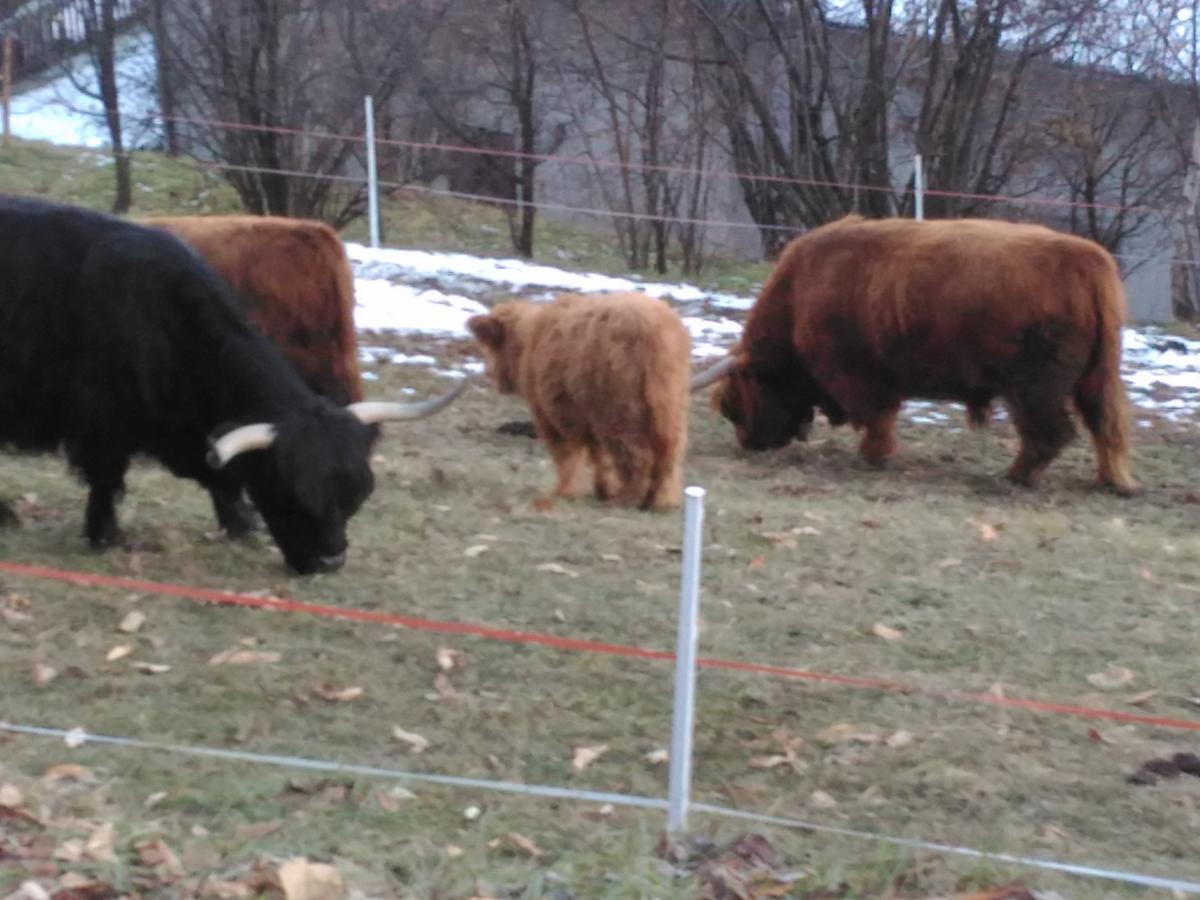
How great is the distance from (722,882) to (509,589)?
2918mm

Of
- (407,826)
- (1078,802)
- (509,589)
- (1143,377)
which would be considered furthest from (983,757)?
(1143,377)

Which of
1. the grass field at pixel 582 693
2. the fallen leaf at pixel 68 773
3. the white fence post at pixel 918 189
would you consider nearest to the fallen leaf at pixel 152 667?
the grass field at pixel 582 693

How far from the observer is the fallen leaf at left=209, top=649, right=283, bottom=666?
6.11 meters

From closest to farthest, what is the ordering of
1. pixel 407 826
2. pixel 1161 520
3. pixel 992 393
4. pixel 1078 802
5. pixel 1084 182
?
pixel 407 826 → pixel 1078 802 → pixel 1161 520 → pixel 992 393 → pixel 1084 182

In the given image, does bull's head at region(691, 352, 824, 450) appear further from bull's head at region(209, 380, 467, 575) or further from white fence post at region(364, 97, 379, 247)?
white fence post at region(364, 97, 379, 247)

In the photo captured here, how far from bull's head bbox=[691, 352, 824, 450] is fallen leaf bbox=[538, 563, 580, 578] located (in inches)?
173

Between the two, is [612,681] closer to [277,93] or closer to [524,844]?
[524,844]

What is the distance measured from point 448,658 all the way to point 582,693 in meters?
0.59

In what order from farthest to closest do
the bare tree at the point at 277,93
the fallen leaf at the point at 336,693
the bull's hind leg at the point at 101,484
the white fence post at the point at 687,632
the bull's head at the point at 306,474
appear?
the bare tree at the point at 277,93 < the bull's hind leg at the point at 101,484 < the bull's head at the point at 306,474 < the fallen leaf at the point at 336,693 < the white fence post at the point at 687,632

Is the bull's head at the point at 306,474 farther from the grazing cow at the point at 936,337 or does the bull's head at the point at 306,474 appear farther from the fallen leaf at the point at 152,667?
the grazing cow at the point at 936,337

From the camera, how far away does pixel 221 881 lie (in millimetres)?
4352

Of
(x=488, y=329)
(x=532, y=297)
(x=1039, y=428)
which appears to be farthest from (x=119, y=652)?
(x=532, y=297)

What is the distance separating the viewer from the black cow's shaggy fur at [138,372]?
283 inches

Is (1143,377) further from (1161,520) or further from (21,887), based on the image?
(21,887)
